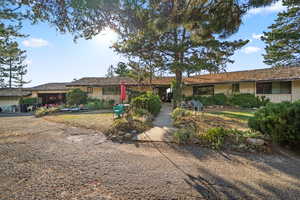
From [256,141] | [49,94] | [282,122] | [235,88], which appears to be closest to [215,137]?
[256,141]

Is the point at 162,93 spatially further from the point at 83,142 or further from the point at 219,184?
the point at 219,184

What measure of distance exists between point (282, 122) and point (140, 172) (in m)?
4.44

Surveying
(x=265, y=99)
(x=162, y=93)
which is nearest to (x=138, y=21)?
Answer: (x=265, y=99)

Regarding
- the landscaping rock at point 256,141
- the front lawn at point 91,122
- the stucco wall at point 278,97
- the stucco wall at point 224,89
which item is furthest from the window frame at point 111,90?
the stucco wall at point 278,97

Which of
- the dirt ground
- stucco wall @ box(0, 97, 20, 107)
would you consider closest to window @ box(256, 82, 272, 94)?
the dirt ground

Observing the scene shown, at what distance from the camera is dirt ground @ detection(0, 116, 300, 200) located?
244cm

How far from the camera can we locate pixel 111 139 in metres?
5.35

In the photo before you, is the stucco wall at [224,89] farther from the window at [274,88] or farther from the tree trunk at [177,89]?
the tree trunk at [177,89]

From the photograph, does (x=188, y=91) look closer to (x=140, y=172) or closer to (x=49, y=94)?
(x=140, y=172)

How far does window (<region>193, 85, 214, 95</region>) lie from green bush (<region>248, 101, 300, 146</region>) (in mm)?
12327

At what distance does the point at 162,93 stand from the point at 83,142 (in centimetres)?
1656

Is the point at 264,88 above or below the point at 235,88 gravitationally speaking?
below

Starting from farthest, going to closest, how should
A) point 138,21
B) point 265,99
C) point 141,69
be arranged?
point 265,99, point 141,69, point 138,21

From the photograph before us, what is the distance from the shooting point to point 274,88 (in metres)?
13.4
